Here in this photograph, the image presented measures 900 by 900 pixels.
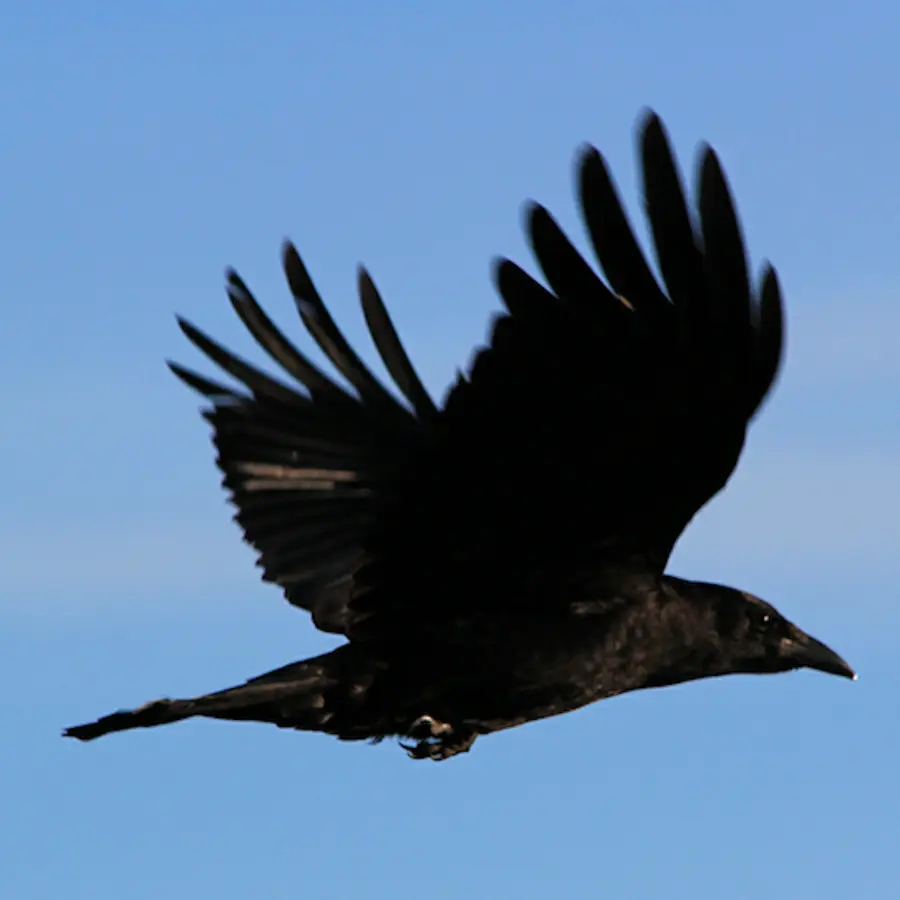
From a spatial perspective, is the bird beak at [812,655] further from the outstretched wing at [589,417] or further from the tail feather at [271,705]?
the tail feather at [271,705]

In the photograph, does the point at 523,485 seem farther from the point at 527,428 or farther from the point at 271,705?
the point at 271,705

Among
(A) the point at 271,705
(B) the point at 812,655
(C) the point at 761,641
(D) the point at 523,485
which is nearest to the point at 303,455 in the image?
(A) the point at 271,705

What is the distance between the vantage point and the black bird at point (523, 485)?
8375mm

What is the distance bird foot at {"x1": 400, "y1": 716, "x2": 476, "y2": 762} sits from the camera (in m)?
10.2

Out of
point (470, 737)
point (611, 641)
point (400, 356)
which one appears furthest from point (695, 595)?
point (400, 356)

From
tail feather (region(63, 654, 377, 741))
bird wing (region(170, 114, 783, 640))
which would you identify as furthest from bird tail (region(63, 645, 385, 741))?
bird wing (region(170, 114, 783, 640))

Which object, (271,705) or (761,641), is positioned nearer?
(271,705)

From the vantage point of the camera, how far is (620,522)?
9.53 meters

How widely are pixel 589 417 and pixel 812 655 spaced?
2.78 metres

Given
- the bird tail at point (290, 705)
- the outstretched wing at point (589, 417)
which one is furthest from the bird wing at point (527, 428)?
the bird tail at point (290, 705)

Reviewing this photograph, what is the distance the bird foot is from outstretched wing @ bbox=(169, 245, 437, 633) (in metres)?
1.13

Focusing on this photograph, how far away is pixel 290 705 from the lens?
10250 millimetres

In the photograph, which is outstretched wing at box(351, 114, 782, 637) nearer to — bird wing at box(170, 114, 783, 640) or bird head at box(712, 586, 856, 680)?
bird wing at box(170, 114, 783, 640)

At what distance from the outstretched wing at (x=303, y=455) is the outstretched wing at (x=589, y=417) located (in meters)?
1.42
